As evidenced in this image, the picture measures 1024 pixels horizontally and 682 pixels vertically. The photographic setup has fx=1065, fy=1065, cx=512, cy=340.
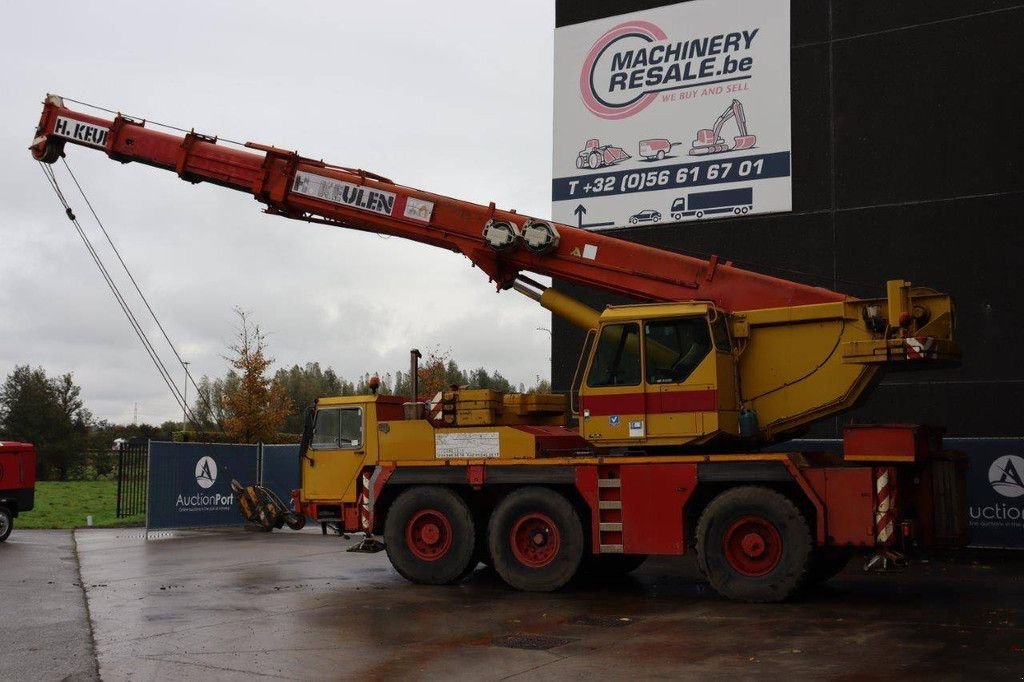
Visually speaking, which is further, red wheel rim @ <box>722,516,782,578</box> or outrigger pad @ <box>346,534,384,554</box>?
outrigger pad @ <box>346,534,384,554</box>

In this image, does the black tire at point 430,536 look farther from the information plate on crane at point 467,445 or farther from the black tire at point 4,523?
the black tire at point 4,523

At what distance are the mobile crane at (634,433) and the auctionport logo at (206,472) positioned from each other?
927cm

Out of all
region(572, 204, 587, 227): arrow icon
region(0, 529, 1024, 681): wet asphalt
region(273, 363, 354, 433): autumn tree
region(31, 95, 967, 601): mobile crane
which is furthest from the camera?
region(273, 363, 354, 433): autumn tree

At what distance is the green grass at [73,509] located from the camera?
27.8 metres

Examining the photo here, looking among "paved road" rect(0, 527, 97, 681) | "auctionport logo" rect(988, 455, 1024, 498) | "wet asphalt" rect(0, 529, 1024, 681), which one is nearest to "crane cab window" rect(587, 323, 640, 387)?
"wet asphalt" rect(0, 529, 1024, 681)

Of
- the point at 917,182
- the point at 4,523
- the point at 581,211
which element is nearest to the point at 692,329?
the point at 917,182

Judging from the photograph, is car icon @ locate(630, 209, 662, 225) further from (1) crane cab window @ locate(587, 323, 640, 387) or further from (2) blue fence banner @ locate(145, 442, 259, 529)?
(1) crane cab window @ locate(587, 323, 640, 387)

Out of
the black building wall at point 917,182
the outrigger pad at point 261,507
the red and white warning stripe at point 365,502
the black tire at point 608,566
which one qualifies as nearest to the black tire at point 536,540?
the black tire at point 608,566

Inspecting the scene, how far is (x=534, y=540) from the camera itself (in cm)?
1444

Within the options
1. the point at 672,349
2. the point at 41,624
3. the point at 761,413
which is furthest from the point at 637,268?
the point at 41,624

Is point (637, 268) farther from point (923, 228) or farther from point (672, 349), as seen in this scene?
point (923, 228)

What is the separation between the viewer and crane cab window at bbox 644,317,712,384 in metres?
13.4

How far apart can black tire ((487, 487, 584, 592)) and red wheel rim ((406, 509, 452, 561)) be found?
0.80 meters

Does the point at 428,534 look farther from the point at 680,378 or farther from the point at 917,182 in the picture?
the point at 917,182
